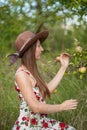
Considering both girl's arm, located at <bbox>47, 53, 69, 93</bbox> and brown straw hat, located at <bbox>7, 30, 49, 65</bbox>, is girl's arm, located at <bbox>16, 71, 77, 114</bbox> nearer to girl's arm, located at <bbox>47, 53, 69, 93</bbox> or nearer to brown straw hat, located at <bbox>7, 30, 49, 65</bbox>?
brown straw hat, located at <bbox>7, 30, 49, 65</bbox>

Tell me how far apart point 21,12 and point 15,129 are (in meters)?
6.13

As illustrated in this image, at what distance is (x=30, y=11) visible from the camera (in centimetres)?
1044

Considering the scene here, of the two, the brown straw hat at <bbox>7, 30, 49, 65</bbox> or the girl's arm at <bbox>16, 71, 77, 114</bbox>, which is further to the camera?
the brown straw hat at <bbox>7, 30, 49, 65</bbox>

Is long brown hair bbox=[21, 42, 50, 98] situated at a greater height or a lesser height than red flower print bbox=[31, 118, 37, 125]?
greater

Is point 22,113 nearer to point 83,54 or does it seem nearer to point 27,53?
point 27,53

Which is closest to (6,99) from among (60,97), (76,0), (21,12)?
(60,97)

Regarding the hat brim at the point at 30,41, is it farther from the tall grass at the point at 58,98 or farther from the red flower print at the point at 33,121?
the tall grass at the point at 58,98

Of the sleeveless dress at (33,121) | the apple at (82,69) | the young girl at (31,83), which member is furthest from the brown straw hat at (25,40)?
the apple at (82,69)

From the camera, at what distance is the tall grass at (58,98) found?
4.81 m

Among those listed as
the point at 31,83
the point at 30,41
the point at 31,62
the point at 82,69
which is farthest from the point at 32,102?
the point at 82,69

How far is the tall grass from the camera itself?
481cm

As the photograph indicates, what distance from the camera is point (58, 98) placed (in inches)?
221

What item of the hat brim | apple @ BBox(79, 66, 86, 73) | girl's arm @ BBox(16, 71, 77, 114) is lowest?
apple @ BBox(79, 66, 86, 73)

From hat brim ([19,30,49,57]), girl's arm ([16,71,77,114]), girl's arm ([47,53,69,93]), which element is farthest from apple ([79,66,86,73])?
girl's arm ([16,71,77,114])
